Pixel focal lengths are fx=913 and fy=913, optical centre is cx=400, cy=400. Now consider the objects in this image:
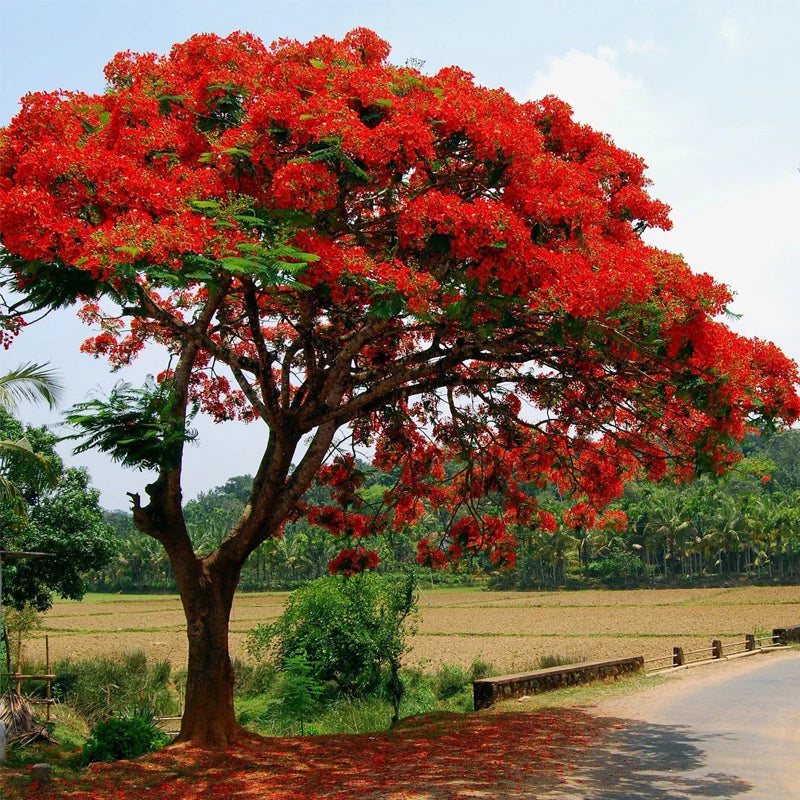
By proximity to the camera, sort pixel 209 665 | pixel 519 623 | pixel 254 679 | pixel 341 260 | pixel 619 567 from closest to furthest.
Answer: pixel 341 260, pixel 209 665, pixel 254 679, pixel 519 623, pixel 619 567

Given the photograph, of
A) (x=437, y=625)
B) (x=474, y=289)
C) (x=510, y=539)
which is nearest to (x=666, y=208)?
(x=474, y=289)

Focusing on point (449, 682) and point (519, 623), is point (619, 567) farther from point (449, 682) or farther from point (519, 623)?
point (449, 682)

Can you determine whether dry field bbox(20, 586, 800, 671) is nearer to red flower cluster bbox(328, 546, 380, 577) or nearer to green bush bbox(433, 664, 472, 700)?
green bush bbox(433, 664, 472, 700)

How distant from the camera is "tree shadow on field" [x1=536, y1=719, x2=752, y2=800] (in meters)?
8.45

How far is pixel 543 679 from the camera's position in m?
16.2

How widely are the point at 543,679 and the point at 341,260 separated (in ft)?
32.5

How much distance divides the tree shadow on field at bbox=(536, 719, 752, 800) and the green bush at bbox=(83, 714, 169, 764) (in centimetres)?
579

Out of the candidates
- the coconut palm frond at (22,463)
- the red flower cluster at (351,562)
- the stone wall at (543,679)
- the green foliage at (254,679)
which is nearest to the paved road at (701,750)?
the stone wall at (543,679)

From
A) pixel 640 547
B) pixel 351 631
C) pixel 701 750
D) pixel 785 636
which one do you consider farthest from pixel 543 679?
pixel 640 547

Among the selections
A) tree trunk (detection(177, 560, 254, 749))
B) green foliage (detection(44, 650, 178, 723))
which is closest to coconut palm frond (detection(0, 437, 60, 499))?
tree trunk (detection(177, 560, 254, 749))

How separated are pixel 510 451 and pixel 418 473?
60.2 inches

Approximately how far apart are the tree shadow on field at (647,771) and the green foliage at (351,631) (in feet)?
28.5

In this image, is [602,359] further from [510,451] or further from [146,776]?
Result: [146,776]

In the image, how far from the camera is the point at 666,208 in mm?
12094
